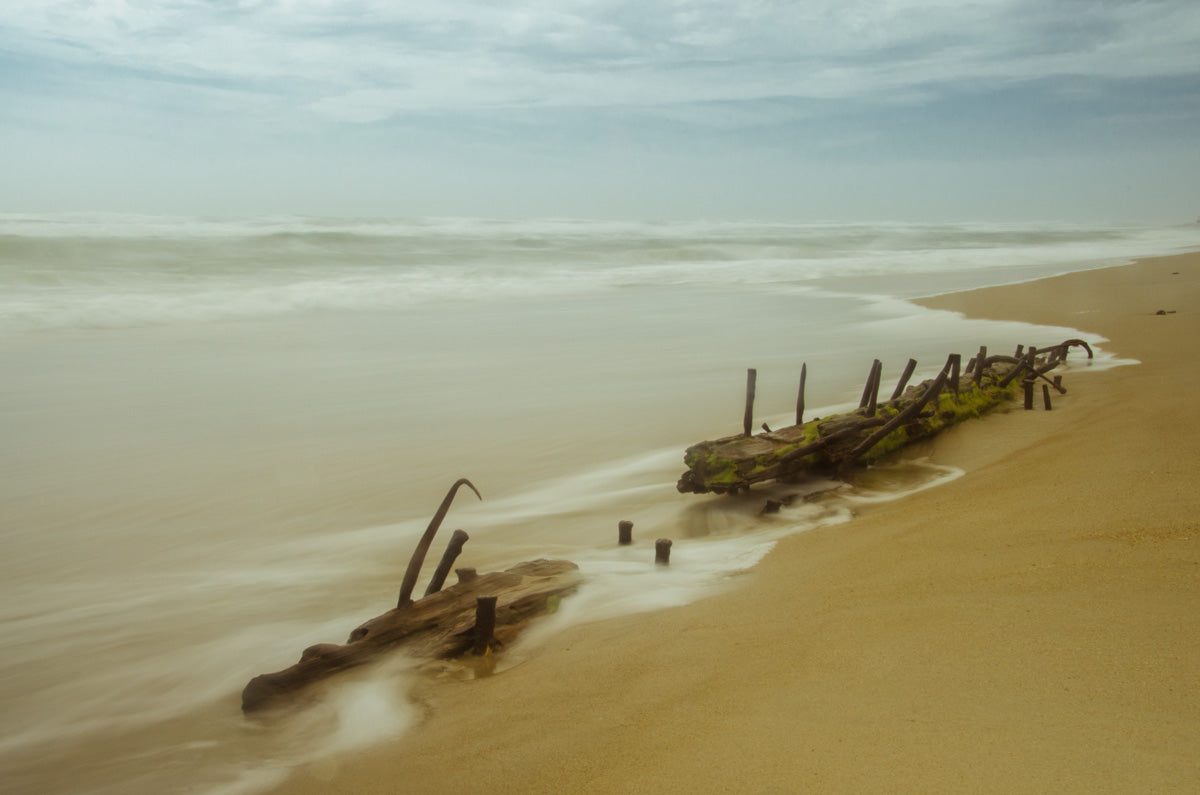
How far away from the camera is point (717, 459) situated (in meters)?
5.25

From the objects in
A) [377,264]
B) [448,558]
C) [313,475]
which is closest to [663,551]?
[448,558]

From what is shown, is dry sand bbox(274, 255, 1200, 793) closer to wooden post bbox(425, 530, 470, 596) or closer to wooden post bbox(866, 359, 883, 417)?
wooden post bbox(425, 530, 470, 596)

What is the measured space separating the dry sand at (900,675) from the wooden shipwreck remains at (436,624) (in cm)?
24

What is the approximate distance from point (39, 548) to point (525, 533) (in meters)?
2.88

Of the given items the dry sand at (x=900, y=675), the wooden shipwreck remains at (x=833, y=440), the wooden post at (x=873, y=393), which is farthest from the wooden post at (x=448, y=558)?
the wooden post at (x=873, y=393)

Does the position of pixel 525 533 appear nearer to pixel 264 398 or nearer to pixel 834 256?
pixel 264 398

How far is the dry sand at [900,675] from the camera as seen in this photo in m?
2.09

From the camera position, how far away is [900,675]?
8.20 ft

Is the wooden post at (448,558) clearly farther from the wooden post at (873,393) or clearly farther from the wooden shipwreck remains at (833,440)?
the wooden post at (873,393)

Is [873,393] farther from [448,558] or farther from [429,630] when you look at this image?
[429,630]

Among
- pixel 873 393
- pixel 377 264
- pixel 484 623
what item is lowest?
pixel 484 623

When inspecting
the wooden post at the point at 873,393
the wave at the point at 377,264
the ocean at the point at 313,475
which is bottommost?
the ocean at the point at 313,475

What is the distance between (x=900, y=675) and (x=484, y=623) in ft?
5.09

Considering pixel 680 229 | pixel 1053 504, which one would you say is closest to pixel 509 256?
pixel 680 229
